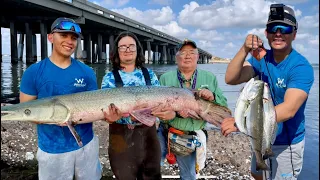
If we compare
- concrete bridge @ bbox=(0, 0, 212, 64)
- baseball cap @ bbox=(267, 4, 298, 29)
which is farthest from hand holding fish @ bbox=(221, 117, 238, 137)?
concrete bridge @ bbox=(0, 0, 212, 64)

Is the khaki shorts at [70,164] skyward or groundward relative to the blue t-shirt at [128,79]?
groundward

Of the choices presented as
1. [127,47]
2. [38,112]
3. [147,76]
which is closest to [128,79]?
[147,76]

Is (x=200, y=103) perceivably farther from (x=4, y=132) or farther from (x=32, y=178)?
(x=4, y=132)

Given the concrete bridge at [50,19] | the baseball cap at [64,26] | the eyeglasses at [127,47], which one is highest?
the concrete bridge at [50,19]

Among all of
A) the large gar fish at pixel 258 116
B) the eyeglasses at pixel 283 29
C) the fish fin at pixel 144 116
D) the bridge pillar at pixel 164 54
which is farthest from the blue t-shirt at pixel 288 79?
the bridge pillar at pixel 164 54

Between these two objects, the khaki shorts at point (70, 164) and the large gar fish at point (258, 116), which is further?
the khaki shorts at point (70, 164)

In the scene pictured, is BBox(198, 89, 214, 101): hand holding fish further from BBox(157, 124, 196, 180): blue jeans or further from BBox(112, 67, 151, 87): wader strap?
BBox(157, 124, 196, 180): blue jeans

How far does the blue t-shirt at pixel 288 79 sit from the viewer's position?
350cm

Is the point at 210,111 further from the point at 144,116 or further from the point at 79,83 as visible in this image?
the point at 79,83

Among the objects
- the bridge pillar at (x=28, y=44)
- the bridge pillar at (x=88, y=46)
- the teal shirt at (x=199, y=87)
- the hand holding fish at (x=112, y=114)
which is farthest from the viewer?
the bridge pillar at (x=88, y=46)

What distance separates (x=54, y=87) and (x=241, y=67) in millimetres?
2540

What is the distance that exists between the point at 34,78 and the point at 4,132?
5532mm

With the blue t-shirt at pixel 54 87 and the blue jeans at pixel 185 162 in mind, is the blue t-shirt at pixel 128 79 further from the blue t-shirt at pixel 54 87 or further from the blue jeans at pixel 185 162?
the blue jeans at pixel 185 162

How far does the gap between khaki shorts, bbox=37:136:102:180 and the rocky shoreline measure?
7.51 ft
